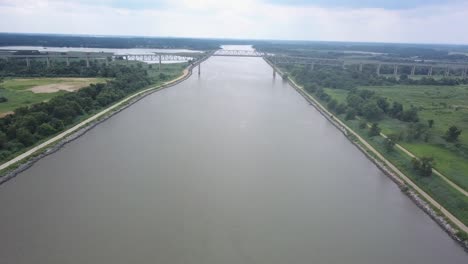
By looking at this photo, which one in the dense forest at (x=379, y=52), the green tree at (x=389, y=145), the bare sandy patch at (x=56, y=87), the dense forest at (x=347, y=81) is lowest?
the green tree at (x=389, y=145)

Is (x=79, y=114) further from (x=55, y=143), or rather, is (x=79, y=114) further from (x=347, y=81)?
(x=347, y=81)

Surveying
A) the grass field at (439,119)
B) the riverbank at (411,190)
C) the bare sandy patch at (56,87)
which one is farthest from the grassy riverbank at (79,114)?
the grass field at (439,119)

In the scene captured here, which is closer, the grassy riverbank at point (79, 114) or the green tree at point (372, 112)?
the grassy riverbank at point (79, 114)

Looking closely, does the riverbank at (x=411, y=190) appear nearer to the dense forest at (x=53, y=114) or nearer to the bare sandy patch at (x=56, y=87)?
the dense forest at (x=53, y=114)

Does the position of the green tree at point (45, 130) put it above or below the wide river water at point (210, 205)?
above

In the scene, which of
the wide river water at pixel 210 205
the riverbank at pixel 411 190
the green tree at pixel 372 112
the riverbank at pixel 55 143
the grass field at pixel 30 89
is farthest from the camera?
the grass field at pixel 30 89

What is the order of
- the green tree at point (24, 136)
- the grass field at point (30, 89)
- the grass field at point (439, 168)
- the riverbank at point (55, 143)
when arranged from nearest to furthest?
1. the grass field at point (439, 168)
2. the riverbank at point (55, 143)
3. the green tree at point (24, 136)
4. the grass field at point (30, 89)
